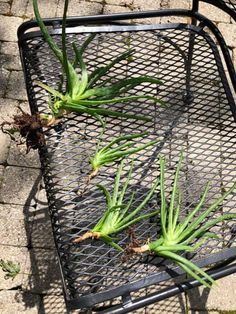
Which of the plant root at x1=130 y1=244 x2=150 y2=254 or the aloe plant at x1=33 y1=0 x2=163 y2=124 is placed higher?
the aloe plant at x1=33 y1=0 x2=163 y2=124

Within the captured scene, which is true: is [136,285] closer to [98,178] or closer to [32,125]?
[98,178]

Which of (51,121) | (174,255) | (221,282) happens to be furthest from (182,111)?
(221,282)


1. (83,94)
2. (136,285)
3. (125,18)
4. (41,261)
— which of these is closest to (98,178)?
(83,94)

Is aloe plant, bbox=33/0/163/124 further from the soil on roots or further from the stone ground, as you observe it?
the stone ground

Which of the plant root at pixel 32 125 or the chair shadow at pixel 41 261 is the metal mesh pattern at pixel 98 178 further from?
the chair shadow at pixel 41 261

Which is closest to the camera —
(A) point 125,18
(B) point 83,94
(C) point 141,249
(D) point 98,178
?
(C) point 141,249

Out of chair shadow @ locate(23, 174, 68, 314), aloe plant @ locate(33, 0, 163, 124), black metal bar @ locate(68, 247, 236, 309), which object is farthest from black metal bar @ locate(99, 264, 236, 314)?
chair shadow @ locate(23, 174, 68, 314)

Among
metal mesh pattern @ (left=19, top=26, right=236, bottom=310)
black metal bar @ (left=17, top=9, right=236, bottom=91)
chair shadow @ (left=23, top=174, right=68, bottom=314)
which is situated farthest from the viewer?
chair shadow @ (left=23, top=174, right=68, bottom=314)

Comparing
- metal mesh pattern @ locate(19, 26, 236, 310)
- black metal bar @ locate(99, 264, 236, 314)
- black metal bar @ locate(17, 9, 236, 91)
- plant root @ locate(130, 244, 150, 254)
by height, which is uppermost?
black metal bar @ locate(17, 9, 236, 91)

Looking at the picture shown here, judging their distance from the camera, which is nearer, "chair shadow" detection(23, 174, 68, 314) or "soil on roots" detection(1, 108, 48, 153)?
"soil on roots" detection(1, 108, 48, 153)
